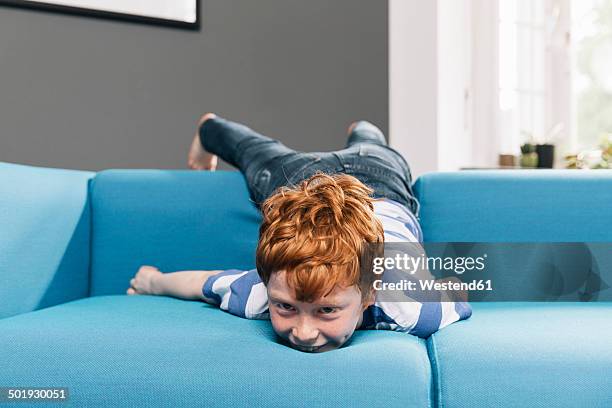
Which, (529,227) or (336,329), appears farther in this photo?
(529,227)

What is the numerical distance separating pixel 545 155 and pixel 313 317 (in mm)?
2640

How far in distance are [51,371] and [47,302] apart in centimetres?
59

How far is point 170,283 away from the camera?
1.79 metres

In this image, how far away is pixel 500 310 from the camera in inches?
63.2

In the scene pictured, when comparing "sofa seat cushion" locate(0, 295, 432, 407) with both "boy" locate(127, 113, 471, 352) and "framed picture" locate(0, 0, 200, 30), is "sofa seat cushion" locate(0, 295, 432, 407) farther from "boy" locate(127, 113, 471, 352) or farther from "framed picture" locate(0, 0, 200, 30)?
"framed picture" locate(0, 0, 200, 30)

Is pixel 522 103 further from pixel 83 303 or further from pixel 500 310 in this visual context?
pixel 83 303

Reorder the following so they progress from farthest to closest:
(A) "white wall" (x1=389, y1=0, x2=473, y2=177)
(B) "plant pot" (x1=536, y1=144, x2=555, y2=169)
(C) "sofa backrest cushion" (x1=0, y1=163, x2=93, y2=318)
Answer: (B) "plant pot" (x1=536, y1=144, x2=555, y2=169), (A) "white wall" (x1=389, y1=0, x2=473, y2=177), (C) "sofa backrest cushion" (x1=0, y1=163, x2=93, y2=318)

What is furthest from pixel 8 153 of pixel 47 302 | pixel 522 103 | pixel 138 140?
pixel 522 103

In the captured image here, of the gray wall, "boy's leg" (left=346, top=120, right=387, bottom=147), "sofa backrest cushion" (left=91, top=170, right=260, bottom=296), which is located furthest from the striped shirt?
the gray wall

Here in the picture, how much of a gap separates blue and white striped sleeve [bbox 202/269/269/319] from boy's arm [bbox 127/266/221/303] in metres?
0.05

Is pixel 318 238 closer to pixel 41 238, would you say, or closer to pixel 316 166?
pixel 316 166

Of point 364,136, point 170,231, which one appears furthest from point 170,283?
Answer: point 364,136

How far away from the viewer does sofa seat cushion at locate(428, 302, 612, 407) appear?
1158mm

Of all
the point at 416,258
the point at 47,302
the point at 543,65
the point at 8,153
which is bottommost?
the point at 47,302
